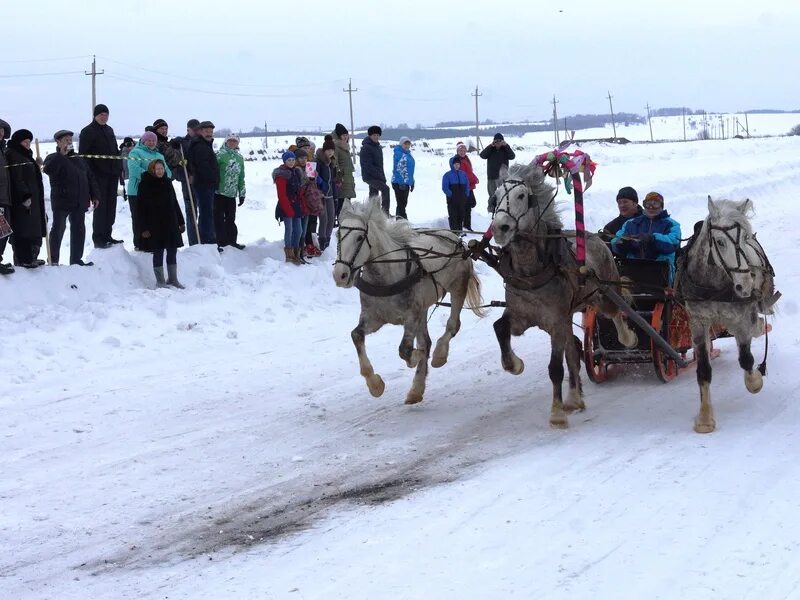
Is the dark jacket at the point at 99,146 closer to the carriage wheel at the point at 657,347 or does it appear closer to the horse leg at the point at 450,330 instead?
the horse leg at the point at 450,330

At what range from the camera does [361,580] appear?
504 centimetres

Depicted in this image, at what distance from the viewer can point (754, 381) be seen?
815cm

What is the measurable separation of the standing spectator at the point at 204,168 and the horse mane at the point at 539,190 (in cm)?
644

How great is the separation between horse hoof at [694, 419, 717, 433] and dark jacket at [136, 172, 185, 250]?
23.3 feet

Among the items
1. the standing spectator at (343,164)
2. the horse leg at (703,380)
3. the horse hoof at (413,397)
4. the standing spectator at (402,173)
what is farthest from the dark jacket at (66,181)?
the horse leg at (703,380)

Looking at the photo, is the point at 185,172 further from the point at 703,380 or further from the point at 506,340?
the point at 703,380

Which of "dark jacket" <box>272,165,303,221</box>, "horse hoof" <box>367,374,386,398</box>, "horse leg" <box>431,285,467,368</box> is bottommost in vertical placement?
"horse hoof" <box>367,374,386,398</box>

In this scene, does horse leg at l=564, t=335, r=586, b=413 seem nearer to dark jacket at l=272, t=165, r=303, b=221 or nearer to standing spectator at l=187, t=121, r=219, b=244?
dark jacket at l=272, t=165, r=303, b=221

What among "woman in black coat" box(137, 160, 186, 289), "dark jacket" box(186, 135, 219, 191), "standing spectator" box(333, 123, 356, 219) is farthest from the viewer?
"standing spectator" box(333, 123, 356, 219)

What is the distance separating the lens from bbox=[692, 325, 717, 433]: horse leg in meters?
7.65

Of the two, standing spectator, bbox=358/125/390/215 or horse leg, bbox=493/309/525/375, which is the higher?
standing spectator, bbox=358/125/390/215

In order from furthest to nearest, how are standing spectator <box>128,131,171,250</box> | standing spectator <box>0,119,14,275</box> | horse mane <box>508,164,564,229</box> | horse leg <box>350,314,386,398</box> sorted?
1. standing spectator <box>128,131,171,250</box>
2. standing spectator <box>0,119,14,275</box>
3. horse leg <box>350,314,386,398</box>
4. horse mane <box>508,164,564,229</box>

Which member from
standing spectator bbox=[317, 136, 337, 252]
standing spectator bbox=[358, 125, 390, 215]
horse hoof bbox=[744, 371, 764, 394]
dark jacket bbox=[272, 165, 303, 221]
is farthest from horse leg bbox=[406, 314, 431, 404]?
standing spectator bbox=[358, 125, 390, 215]

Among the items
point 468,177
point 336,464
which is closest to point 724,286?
point 336,464
